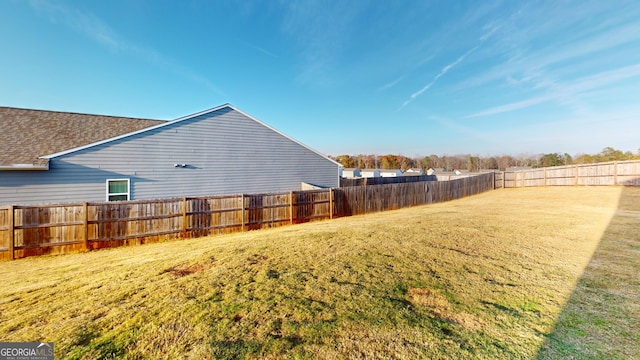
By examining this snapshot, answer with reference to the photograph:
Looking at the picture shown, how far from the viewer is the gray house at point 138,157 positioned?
940cm

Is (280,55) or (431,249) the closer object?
(431,249)

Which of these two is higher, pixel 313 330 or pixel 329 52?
pixel 329 52

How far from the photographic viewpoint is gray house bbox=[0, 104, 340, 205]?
940cm

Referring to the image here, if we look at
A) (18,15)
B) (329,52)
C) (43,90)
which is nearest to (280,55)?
(329,52)

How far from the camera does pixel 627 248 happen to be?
5.69 m

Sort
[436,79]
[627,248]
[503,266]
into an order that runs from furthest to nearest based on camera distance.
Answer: [436,79] → [627,248] → [503,266]

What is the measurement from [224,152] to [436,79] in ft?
68.7

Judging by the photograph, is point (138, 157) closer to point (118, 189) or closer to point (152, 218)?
point (118, 189)

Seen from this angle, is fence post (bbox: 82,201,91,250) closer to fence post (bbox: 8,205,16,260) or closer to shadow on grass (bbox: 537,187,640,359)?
fence post (bbox: 8,205,16,260)

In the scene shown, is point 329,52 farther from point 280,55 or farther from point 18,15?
point 18,15

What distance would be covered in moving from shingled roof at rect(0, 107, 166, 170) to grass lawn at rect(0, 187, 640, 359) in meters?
5.29

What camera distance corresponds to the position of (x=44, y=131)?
1078 centimetres

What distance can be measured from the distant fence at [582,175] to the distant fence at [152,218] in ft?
66.8

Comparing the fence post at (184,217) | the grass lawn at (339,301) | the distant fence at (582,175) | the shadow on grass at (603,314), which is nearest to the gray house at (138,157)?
the fence post at (184,217)
